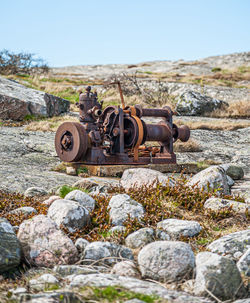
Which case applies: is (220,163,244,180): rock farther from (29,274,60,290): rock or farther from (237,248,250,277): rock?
(29,274,60,290): rock

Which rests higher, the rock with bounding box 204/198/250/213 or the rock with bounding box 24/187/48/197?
the rock with bounding box 24/187/48/197

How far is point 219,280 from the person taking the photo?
9.36ft

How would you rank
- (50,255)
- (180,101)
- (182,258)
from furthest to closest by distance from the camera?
(180,101) < (50,255) < (182,258)

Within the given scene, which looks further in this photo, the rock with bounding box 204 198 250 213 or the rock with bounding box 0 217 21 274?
the rock with bounding box 204 198 250 213

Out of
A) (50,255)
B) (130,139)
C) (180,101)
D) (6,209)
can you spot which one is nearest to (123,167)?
(130,139)

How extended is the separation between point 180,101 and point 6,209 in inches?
547

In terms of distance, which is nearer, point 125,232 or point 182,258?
point 182,258

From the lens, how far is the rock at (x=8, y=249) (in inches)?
123

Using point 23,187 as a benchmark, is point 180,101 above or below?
above

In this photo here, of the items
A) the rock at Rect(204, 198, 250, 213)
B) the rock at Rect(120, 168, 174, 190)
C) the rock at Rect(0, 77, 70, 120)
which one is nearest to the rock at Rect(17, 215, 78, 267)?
the rock at Rect(204, 198, 250, 213)

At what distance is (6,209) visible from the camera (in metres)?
4.71

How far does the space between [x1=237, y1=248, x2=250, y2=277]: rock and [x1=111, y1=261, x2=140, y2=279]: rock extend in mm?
833

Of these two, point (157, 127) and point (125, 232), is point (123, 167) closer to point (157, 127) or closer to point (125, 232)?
point (157, 127)

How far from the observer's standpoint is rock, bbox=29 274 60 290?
2.58m
